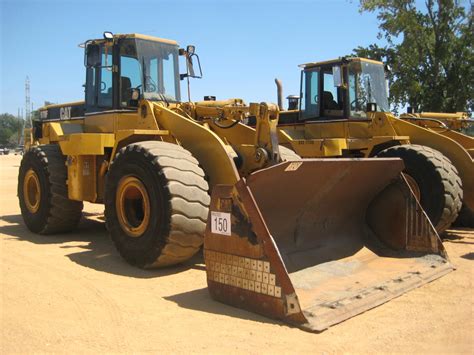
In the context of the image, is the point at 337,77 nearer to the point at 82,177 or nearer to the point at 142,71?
the point at 142,71

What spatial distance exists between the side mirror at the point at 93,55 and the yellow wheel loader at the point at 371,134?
147 inches

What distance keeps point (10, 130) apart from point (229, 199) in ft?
351

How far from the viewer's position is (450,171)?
718cm

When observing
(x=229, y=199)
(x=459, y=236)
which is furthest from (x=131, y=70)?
(x=459, y=236)

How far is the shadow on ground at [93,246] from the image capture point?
5648 millimetres

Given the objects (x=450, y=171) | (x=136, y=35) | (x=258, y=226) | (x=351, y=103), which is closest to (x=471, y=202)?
(x=450, y=171)

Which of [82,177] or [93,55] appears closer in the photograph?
[82,177]

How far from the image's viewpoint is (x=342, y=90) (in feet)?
30.4

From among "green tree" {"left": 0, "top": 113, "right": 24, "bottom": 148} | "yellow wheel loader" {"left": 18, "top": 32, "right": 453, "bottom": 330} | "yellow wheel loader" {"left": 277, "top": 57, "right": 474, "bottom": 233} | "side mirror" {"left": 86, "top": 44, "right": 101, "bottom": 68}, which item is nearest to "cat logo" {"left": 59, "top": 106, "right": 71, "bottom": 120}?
"yellow wheel loader" {"left": 18, "top": 32, "right": 453, "bottom": 330}

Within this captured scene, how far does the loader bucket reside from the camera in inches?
Answer: 162

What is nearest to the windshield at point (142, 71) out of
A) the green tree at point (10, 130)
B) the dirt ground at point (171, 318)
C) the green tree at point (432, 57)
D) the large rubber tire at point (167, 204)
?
the large rubber tire at point (167, 204)

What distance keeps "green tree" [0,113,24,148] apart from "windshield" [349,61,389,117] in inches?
3748

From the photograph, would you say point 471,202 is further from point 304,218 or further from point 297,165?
point 297,165

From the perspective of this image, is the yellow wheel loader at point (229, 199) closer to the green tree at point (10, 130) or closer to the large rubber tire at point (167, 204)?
the large rubber tire at point (167, 204)
